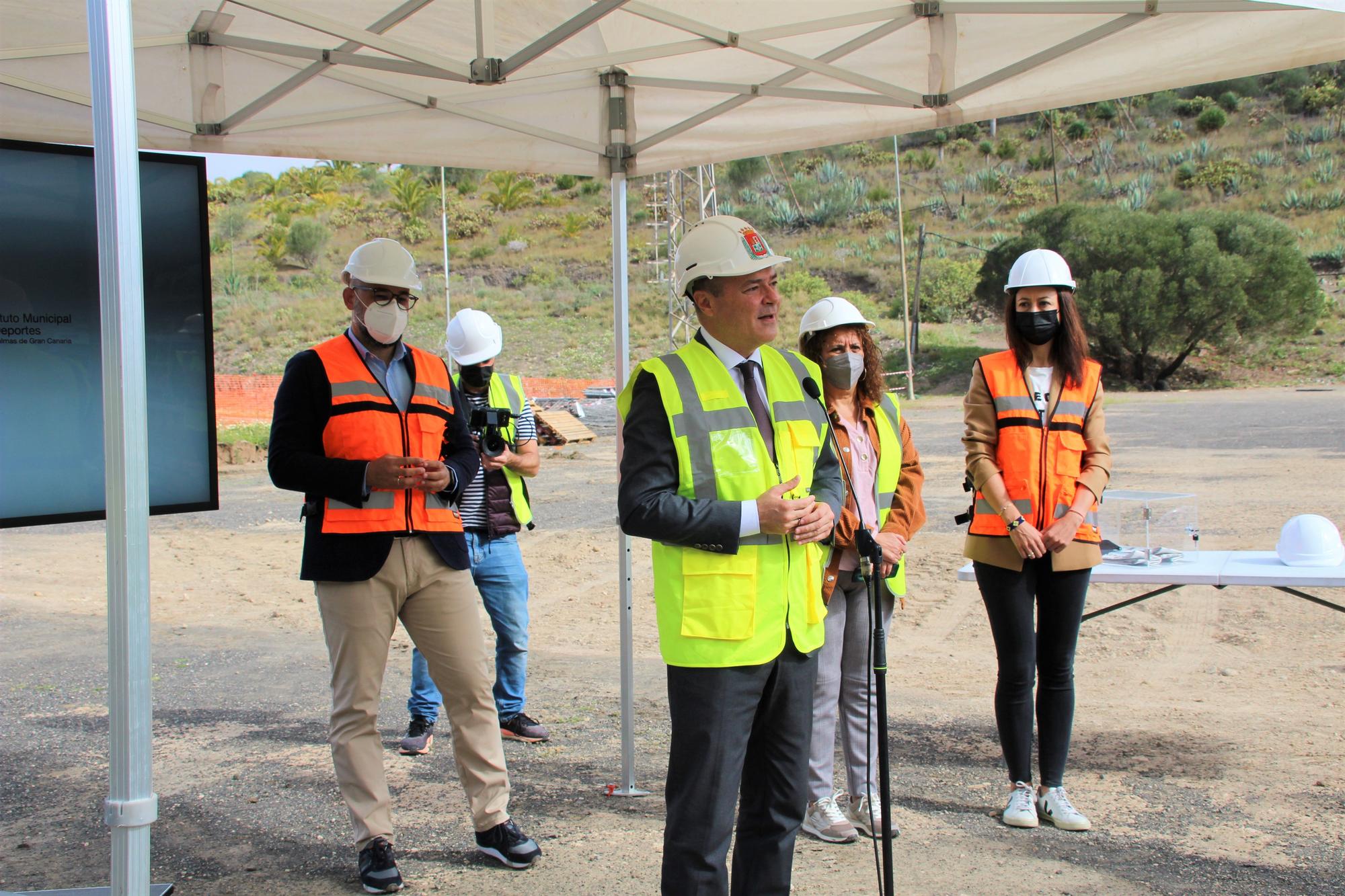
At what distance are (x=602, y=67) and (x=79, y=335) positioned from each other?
2.17 metres

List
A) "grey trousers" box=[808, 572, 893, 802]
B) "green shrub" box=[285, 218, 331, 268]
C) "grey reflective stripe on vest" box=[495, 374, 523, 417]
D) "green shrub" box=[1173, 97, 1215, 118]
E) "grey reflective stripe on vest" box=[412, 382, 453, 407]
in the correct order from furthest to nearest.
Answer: "green shrub" box=[1173, 97, 1215, 118], "green shrub" box=[285, 218, 331, 268], "grey reflective stripe on vest" box=[495, 374, 523, 417], "grey trousers" box=[808, 572, 893, 802], "grey reflective stripe on vest" box=[412, 382, 453, 407]

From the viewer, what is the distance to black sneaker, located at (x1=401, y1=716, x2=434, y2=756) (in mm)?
5332

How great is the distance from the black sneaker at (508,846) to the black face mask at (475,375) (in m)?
2.26

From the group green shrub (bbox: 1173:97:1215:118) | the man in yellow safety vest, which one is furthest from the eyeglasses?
green shrub (bbox: 1173:97:1215:118)

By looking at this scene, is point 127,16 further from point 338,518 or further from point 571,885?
point 571,885

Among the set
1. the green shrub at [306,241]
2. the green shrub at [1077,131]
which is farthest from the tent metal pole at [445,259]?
the green shrub at [1077,131]

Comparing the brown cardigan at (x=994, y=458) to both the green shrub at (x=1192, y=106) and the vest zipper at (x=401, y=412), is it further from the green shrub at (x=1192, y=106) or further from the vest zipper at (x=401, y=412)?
the green shrub at (x=1192, y=106)

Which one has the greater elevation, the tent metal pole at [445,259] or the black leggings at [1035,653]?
the tent metal pole at [445,259]

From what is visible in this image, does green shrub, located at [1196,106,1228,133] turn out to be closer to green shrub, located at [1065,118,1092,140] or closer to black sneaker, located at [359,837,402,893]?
green shrub, located at [1065,118,1092,140]

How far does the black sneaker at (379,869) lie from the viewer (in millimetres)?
3711

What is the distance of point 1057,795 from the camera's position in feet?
14.2

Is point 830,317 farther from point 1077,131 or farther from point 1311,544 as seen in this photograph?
point 1077,131

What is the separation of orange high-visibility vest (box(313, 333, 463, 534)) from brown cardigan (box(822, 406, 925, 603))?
1.37m

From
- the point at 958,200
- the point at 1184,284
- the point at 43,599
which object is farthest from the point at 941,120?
the point at 958,200
